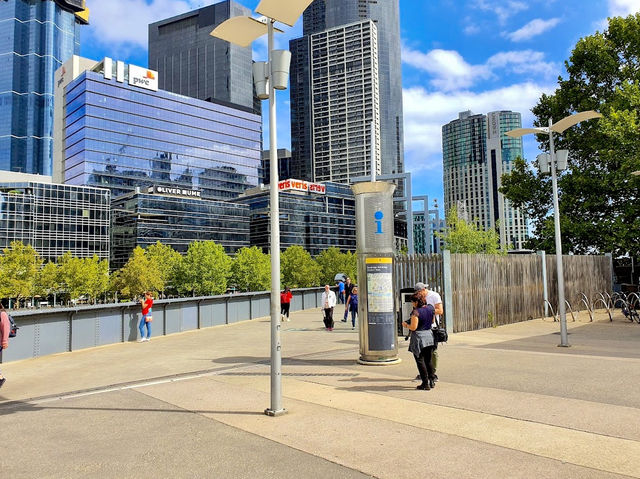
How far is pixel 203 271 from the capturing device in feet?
242

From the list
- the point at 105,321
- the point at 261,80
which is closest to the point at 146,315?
the point at 105,321

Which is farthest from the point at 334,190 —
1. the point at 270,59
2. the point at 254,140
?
the point at 270,59

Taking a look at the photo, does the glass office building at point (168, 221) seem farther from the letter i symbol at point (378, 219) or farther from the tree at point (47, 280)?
the letter i symbol at point (378, 219)

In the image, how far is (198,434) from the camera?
610cm

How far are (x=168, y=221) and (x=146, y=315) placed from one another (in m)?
96.6

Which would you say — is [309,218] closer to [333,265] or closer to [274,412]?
[333,265]

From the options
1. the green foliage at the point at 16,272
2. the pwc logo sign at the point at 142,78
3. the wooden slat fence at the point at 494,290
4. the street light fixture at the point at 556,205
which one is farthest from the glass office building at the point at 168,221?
the street light fixture at the point at 556,205

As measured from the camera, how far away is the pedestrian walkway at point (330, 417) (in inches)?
196

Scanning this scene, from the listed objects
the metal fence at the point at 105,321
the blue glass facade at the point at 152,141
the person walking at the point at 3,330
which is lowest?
the metal fence at the point at 105,321

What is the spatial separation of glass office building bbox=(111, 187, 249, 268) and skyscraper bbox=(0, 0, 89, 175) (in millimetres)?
103740

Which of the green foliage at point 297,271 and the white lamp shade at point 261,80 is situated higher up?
the white lamp shade at point 261,80

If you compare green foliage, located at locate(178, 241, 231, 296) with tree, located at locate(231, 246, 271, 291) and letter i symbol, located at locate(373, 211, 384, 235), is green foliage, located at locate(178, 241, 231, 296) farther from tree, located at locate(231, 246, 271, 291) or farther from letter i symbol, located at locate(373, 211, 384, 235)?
letter i symbol, located at locate(373, 211, 384, 235)

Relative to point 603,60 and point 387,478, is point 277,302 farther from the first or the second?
point 603,60

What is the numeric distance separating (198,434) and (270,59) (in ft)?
16.6
